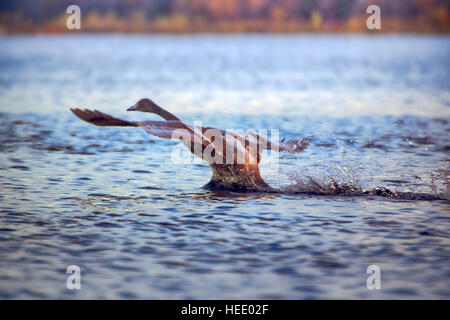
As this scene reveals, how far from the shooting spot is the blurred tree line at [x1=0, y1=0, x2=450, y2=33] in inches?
4178

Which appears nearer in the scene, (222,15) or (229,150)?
(229,150)

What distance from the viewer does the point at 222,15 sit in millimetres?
114438

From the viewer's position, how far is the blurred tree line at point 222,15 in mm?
106125

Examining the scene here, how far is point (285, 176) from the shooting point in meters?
14.7

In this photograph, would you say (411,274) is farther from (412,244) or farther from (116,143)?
(116,143)
